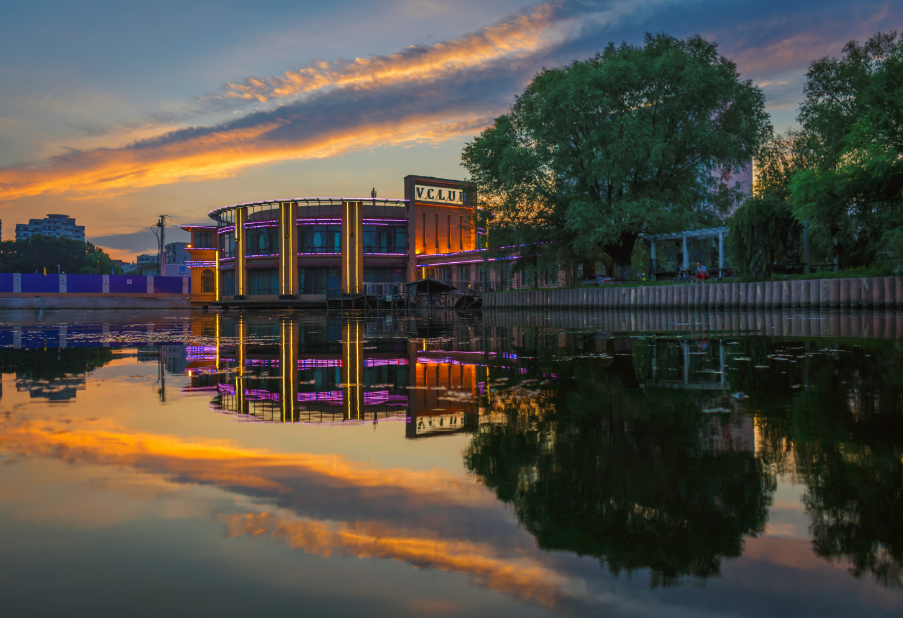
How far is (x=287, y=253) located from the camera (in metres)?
65.7

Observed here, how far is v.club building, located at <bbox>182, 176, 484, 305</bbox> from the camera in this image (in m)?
65.9

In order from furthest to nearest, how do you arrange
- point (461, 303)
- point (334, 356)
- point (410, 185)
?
point (410, 185), point (461, 303), point (334, 356)

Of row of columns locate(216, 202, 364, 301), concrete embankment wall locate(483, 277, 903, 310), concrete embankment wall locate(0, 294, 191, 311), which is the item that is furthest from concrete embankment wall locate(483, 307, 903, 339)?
concrete embankment wall locate(0, 294, 191, 311)

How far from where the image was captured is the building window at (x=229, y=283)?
71.1 m

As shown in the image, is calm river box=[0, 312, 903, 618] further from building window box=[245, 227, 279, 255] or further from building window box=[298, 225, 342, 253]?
building window box=[245, 227, 279, 255]

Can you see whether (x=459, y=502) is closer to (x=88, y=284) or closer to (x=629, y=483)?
(x=629, y=483)

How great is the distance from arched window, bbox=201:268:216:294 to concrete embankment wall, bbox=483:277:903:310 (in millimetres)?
63884

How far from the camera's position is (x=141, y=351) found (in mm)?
9141

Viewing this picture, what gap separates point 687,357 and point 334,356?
4301 mm

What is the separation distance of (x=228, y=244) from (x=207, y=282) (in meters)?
15.0

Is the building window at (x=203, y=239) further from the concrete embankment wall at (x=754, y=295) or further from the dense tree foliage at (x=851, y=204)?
the dense tree foliage at (x=851, y=204)

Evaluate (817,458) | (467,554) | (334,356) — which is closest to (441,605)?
(467,554)

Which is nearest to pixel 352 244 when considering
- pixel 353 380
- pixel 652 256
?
pixel 652 256

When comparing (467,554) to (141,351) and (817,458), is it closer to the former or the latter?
(817,458)
